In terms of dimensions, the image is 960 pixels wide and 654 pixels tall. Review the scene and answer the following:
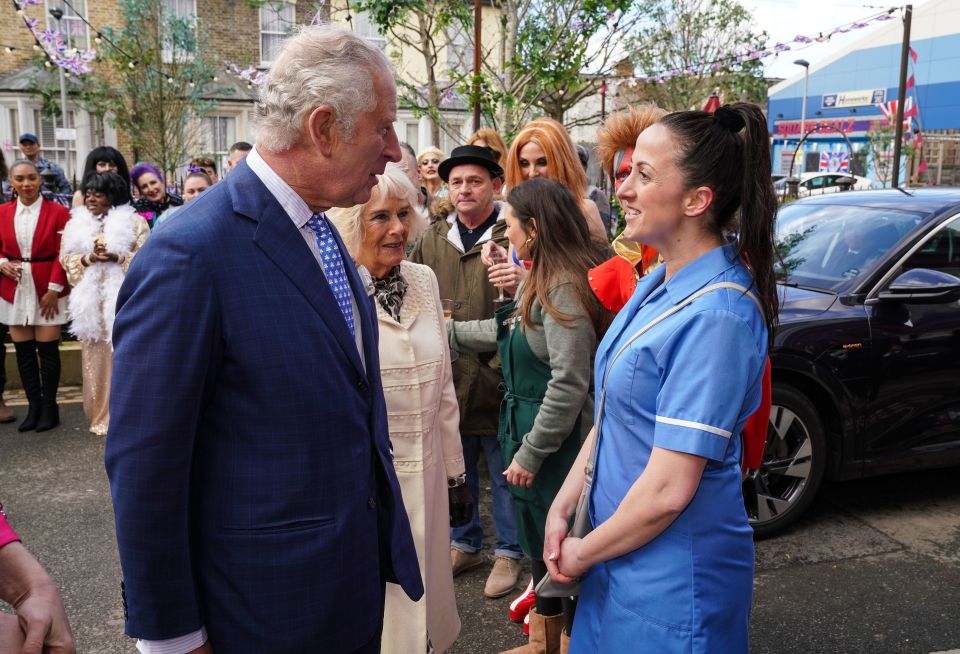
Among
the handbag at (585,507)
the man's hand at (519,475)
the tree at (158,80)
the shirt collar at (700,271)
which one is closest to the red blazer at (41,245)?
the man's hand at (519,475)

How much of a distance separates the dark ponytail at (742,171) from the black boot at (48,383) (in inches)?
232

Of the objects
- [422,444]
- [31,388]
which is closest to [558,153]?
[422,444]

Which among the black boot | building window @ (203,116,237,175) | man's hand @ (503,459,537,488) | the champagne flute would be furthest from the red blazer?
building window @ (203,116,237,175)

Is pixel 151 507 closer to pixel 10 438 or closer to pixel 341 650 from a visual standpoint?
pixel 341 650

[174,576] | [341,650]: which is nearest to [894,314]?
[341,650]

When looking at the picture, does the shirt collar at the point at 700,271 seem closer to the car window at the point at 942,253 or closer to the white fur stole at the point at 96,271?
the car window at the point at 942,253

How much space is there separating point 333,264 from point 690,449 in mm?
923

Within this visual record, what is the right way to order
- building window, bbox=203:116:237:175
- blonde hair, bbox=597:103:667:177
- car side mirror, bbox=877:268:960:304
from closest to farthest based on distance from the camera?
blonde hair, bbox=597:103:667:177 → car side mirror, bbox=877:268:960:304 → building window, bbox=203:116:237:175

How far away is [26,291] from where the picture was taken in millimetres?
6168

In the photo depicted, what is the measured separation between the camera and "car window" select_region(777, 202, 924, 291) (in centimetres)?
447

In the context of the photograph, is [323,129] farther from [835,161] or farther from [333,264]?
[835,161]

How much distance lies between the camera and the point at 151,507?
1.48 m

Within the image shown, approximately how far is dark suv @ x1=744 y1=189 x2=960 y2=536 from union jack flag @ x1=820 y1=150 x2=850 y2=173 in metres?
34.1

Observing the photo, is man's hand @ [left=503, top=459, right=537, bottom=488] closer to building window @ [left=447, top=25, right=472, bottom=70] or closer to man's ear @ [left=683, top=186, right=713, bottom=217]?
man's ear @ [left=683, top=186, right=713, bottom=217]
